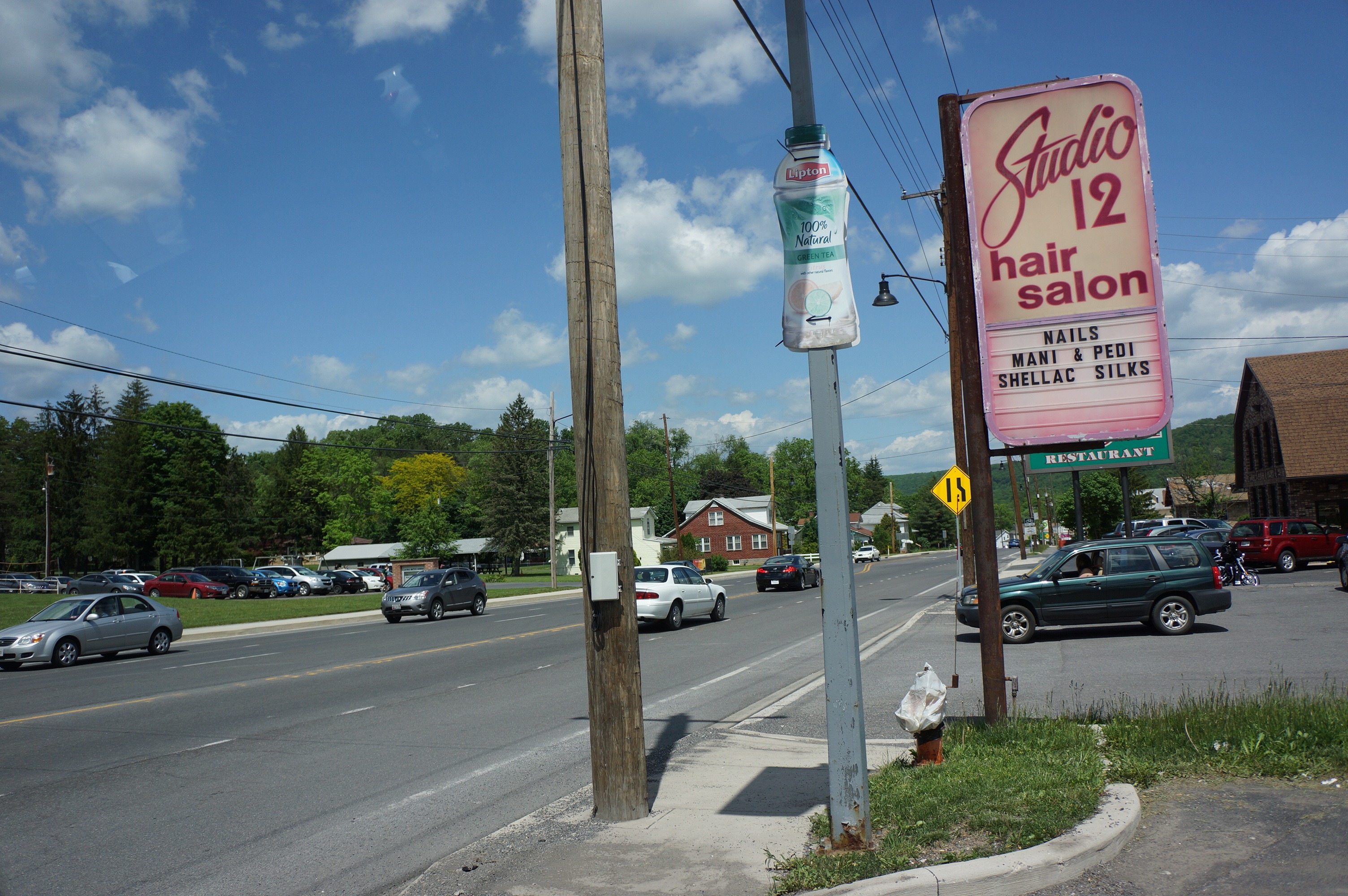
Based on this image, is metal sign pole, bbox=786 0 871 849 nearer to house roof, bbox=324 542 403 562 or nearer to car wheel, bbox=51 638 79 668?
car wheel, bbox=51 638 79 668

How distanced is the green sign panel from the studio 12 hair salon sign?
60.2ft

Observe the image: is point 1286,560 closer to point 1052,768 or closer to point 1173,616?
point 1173,616

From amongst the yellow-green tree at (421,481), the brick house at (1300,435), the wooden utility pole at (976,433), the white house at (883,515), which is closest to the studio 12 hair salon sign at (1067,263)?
the wooden utility pole at (976,433)

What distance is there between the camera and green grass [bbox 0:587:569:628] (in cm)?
3279

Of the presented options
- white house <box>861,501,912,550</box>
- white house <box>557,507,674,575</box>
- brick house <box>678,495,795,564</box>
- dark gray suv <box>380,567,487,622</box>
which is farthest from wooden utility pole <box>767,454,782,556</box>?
dark gray suv <box>380,567,487,622</box>

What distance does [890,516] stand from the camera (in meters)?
108

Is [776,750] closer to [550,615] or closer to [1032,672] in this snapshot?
[1032,672]

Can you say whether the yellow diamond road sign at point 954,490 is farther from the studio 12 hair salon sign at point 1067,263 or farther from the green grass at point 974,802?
the green grass at point 974,802

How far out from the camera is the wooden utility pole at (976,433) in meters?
7.10

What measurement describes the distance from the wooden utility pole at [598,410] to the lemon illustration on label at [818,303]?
57.6 inches

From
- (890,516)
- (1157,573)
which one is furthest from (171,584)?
(890,516)

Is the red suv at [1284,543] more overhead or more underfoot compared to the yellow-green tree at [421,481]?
more underfoot

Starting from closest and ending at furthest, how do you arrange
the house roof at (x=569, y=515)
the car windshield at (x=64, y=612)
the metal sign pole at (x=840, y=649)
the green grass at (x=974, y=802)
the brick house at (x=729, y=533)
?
the green grass at (x=974, y=802) → the metal sign pole at (x=840, y=649) → the car windshield at (x=64, y=612) → the house roof at (x=569, y=515) → the brick house at (x=729, y=533)

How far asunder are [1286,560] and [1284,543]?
0.61 metres
